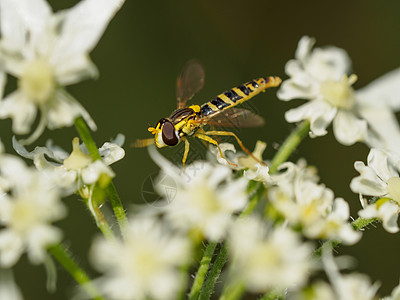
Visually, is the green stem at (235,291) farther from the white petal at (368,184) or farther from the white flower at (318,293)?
the white petal at (368,184)

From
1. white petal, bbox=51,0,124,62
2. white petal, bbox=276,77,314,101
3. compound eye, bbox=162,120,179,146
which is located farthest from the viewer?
compound eye, bbox=162,120,179,146

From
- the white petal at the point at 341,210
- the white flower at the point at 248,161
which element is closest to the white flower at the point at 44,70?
the white flower at the point at 248,161

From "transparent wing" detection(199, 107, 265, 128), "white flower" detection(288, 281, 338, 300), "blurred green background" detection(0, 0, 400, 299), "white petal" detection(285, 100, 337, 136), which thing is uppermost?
"white petal" detection(285, 100, 337, 136)

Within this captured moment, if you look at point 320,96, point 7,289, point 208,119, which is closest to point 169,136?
point 208,119

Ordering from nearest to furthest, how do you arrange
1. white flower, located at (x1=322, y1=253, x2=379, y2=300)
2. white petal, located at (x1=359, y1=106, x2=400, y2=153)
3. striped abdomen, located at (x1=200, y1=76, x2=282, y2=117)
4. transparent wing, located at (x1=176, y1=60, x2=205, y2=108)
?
white flower, located at (x1=322, y1=253, x2=379, y2=300) < white petal, located at (x1=359, y1=106, x2=400, y2=153) < striped abdomen, located at (x1=200, y1=76, x2=282, y2=117) < transparent wing, located at (x1=176, y1=60, x2=205, y2=108)

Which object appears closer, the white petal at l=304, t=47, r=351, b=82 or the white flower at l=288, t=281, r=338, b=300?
the white flower at l=288, t=281, r=338, b=300

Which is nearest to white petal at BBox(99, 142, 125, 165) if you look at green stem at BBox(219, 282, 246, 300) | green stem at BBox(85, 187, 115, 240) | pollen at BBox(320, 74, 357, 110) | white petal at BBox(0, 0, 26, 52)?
green stem at BBox(85, 187, 115, 240)

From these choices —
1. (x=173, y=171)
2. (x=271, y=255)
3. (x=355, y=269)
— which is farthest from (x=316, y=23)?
(x=271, y=255)

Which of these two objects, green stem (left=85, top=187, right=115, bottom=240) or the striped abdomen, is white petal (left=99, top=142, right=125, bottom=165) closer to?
green stem (left=85, top=187, right=115, bottom=240)
